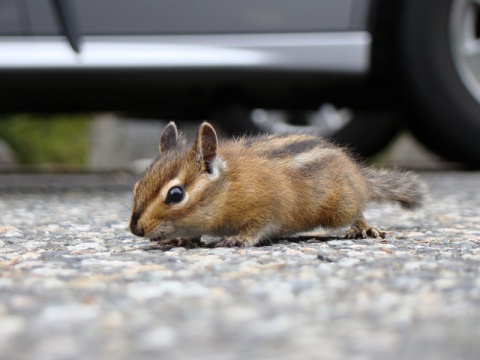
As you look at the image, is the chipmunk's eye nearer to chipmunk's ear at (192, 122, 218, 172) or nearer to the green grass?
chipmunk's ear at (192, 122, 218, 172)

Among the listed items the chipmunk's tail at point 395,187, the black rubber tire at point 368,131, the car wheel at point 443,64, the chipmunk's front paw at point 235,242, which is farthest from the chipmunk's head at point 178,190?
the black rubber tire at point 368,131

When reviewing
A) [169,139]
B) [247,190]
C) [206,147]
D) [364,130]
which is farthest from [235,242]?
[364,130]

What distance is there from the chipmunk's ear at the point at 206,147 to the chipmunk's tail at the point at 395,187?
3.32 feet

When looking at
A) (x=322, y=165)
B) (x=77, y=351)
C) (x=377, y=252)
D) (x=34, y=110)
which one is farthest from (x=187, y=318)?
(x=34, y=110)

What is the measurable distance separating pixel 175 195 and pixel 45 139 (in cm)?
1091

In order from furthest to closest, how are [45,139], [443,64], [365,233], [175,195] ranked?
[45,139] < [443,64] < [365,233] < [175,195]

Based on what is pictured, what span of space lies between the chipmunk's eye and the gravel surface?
0.21 metres

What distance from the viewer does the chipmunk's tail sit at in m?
4.23

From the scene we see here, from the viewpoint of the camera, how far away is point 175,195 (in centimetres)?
339

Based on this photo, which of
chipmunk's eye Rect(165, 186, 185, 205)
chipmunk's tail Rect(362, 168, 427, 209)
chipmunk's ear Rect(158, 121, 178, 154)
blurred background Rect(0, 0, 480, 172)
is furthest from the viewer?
blurred background Rect(0, 0, 480, 172)

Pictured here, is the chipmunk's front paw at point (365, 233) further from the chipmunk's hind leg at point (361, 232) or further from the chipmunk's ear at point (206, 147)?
the chipmunk's ear at point (206, 147)

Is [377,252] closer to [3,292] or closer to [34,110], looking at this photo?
[3,292]

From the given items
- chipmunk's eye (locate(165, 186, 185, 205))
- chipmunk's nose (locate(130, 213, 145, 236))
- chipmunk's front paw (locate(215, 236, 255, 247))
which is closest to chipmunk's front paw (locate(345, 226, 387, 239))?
chipmunk's front paw (locate(215, 236, 255, 247))

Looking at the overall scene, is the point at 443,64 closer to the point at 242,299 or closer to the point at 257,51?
the point at 257,51
